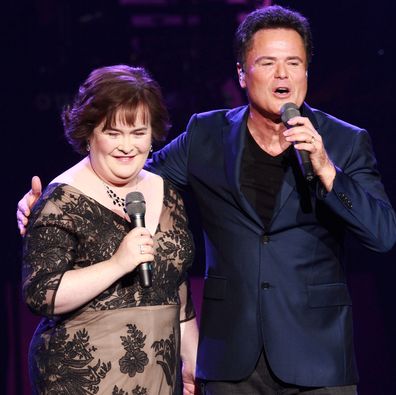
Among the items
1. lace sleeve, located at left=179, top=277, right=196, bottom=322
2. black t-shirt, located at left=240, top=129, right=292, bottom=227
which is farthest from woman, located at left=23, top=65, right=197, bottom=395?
black t-shirt, located at left=240, top=129, right=292, bottom=227

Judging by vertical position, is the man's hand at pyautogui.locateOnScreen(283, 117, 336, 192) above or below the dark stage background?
below

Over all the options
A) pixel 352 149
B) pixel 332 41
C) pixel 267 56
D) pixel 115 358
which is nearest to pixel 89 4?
pixel 332 41

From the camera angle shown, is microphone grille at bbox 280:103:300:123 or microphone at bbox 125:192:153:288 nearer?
microphone at bbox 125:192:153:288

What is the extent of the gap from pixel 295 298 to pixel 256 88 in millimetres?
707

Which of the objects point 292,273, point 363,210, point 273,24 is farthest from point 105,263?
point 273,24

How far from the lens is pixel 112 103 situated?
262cm

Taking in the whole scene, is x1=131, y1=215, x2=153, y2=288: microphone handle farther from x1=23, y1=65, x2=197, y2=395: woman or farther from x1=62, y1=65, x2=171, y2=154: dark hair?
x1=62, y1=65, x2=171, y2=154: dark hair

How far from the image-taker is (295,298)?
278 centimetres

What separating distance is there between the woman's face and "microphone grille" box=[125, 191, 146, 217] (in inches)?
5.6

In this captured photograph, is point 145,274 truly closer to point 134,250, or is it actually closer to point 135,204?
point 134,250

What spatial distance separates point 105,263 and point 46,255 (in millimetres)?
175

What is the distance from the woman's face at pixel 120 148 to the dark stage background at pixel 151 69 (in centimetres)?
163

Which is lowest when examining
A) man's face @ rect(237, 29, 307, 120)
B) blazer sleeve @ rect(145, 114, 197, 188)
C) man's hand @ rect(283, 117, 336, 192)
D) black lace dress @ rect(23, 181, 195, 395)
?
black lace dress @ rect(23, 181, 195, 395)

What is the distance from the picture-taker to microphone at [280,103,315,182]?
8.38 ft
